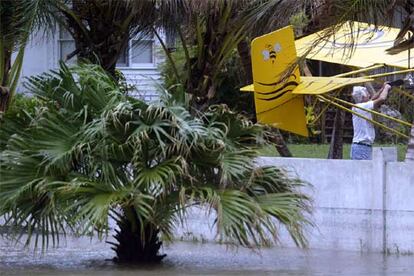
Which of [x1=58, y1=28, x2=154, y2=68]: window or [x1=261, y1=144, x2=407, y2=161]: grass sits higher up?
[x1=58, y1=28, x2=154, y2=68]: window

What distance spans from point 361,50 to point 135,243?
543 centimetres

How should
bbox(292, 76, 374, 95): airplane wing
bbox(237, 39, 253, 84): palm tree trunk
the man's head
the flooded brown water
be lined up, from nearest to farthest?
the flooded brown water, bbox(292, 76, 374, 95): airplane wing, the man's head, bbox(237, 39, 253, 84): palm tree trunk

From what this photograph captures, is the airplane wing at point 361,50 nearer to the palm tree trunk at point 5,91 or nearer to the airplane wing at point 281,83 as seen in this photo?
the airplane wing at point 281,83

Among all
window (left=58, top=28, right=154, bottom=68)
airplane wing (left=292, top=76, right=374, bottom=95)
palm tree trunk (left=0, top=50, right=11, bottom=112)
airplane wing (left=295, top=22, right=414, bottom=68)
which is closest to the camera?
airplane wing (left=292, top=76, right=374, bottom=95)

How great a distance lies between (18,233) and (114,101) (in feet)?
5.14

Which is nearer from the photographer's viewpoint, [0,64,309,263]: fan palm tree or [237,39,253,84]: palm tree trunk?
[0,64,309,263]: fan palm tree

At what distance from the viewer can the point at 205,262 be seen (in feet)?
31.8

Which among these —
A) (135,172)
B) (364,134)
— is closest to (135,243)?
(135,172)

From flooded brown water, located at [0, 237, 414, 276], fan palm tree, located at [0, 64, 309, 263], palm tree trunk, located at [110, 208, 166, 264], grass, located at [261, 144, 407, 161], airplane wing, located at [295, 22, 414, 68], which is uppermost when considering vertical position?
airplane wing, located at [295, 22, 414, 68]

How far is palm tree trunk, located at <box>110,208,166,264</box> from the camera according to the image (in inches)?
355

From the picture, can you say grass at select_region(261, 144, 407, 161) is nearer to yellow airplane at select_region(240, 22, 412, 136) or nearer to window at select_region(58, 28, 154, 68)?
yellow airplane at select_region(240, 22, 412, 136)


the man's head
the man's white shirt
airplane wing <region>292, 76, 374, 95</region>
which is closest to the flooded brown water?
airplane wing <region>292, 76, 374, 95</region>

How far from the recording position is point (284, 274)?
8820mm

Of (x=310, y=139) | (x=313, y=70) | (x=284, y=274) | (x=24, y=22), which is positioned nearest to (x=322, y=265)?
(x=284, y=274)
